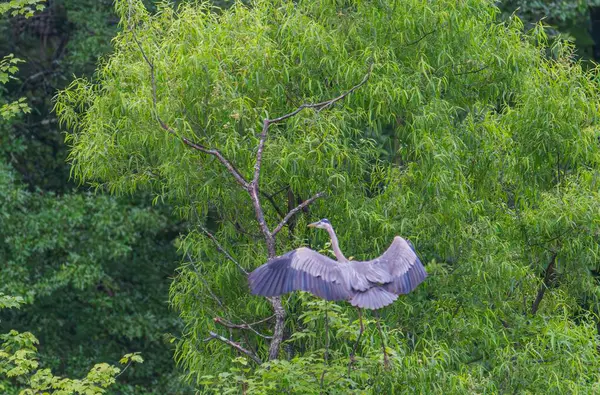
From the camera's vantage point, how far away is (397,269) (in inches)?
250

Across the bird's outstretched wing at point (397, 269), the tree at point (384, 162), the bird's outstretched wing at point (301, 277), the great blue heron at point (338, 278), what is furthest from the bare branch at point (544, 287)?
the bird's outstretched wing at point (301, 277)

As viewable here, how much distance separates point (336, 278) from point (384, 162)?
7.30 feet

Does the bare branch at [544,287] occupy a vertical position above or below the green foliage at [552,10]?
above

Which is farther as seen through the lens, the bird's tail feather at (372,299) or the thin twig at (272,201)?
the thin twig at (272,201)

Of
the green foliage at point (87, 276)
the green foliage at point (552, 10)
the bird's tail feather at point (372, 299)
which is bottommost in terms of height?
the green foliage at point (87, 276)

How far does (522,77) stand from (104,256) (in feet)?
20.8

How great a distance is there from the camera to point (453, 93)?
8016mm

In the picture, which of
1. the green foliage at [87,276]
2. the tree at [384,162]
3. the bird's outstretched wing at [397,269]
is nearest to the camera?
the bird's outstretched wing at [397,269]

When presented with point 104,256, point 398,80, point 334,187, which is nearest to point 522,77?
point 398,80

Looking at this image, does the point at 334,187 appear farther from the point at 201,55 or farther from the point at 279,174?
the point at 201,55

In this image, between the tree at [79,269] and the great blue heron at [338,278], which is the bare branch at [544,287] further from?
the tree at [79,269]

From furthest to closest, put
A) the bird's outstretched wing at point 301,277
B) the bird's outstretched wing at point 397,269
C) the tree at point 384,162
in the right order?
the tree at point 384,162, the bird's outstretched wing at point 397,269, the bird's outstretched wing at point 301,277

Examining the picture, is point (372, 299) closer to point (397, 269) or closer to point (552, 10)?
point (397, 269)

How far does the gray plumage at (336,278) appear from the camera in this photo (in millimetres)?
5910
